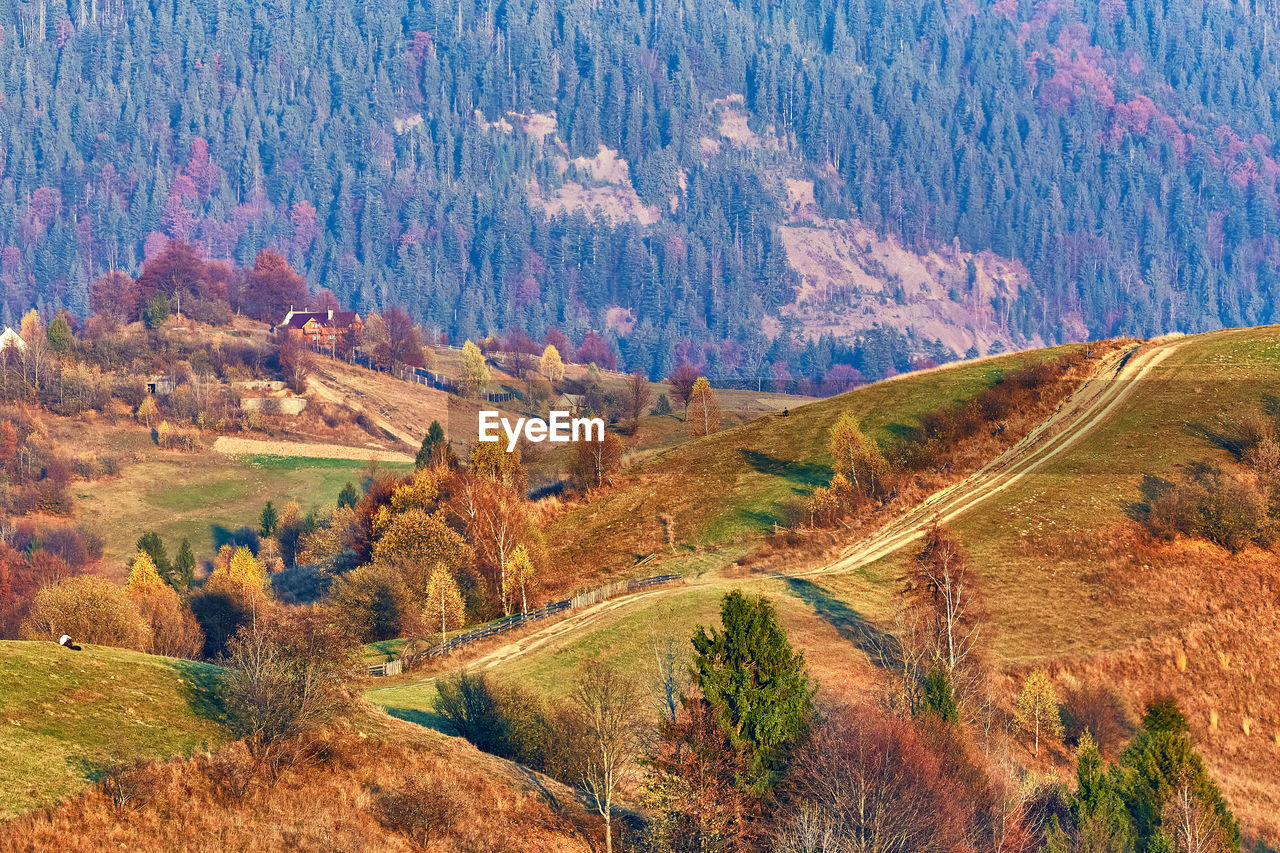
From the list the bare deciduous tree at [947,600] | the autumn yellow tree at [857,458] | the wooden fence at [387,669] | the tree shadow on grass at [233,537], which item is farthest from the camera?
the tree shadow on grass at [233,537]

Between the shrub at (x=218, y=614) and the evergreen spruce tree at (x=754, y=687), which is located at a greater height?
the evergreen spruce tree at (x=754, y=687)

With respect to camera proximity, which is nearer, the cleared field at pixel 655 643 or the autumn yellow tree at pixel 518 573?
the cleared field at pixel 655 643

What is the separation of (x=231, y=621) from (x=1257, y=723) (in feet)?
252

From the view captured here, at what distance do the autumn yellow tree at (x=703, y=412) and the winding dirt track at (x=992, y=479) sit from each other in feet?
148

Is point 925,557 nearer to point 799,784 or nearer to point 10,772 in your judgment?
point 799,784

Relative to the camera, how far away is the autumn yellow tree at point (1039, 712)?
6888 centimetres

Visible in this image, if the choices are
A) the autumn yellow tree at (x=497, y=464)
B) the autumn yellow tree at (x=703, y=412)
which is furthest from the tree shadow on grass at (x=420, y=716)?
the autumn yellow tree at (x=703, y=412)

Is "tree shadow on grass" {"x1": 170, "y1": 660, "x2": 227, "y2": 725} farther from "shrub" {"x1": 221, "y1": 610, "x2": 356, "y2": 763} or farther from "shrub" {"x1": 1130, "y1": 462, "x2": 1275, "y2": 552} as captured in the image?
"shrub" {"x1": 1130, "y1": 462, "x2": 1275, "y2": 552}

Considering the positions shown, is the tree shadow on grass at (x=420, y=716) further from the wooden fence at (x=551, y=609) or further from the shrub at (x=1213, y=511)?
the shrub at (x=1213, y=511)

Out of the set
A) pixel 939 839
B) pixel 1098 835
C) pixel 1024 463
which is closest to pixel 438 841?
pixel 939 839

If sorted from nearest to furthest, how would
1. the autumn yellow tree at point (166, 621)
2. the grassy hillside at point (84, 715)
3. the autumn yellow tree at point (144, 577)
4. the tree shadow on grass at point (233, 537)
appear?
the grassy hillside at point (84, 715), the autumn yellow tree at point (166, 621), the autumn yellow tree at point (144, 577), the tree shadow on grass at point (233, 537)

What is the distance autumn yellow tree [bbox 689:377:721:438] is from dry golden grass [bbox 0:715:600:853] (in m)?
98.9

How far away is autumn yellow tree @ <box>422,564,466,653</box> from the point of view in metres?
84.1

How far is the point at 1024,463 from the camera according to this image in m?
104
